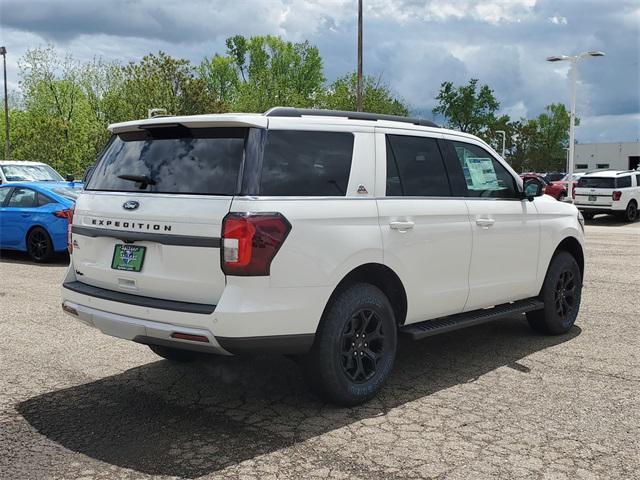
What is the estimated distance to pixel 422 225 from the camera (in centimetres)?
491

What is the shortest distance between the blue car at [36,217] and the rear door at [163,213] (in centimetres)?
774

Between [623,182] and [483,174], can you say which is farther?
[623,182]

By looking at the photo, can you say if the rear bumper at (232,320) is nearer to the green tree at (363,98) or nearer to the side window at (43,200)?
the side window at (43,200)

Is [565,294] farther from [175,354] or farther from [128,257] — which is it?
[128,257]

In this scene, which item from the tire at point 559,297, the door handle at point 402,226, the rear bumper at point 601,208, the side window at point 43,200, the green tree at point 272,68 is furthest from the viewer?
the green tree at point 272,68

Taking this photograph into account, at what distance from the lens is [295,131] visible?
434 cm

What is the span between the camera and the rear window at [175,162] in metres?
4.13

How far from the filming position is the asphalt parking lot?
3.66 metres

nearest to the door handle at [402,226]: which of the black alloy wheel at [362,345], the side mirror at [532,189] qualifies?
the black alloy wheel at [362,345]

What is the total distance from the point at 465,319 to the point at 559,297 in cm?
168

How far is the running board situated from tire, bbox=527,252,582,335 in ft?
0.57

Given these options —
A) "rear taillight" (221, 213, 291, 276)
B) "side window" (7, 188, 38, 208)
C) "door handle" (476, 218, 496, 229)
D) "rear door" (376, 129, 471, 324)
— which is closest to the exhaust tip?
"rear taillight" (221, 213, 291, 276)

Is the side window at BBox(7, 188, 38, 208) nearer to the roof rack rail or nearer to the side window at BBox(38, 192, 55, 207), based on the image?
the side window at BBox(38, 192, 55, 207)

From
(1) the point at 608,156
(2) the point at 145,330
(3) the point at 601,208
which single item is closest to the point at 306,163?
(2) the point at 145,330
